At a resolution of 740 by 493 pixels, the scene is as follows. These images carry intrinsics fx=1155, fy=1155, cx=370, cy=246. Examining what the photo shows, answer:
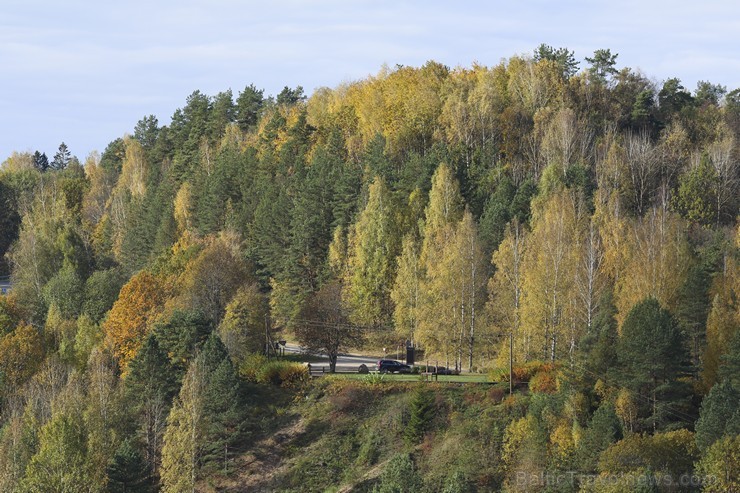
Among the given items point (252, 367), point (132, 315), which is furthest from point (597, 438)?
point (132, 315)

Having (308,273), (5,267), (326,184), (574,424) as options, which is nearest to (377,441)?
(574,424)

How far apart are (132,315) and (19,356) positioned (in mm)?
8261

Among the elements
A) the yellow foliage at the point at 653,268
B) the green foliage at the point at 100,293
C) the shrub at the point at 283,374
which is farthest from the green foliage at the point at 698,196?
the green foliage at the point at 100,293

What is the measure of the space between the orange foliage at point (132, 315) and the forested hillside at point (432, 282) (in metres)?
0.17

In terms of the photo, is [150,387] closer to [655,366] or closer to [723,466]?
[655,366]

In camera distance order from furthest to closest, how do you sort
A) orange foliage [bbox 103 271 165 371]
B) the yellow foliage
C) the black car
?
1. orange foliage [bbox 103 271 165 371]
2. the black car
3. the yellow foliage

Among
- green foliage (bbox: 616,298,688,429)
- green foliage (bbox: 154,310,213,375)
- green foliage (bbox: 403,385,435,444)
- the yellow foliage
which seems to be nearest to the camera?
green foliage (bbox: 616,298,688,429)

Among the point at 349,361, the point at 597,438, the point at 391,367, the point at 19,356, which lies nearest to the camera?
the point at 597,438

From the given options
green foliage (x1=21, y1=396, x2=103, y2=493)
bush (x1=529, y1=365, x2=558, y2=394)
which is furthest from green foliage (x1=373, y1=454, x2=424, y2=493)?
green foliage (x1=21, y1=396, x2=103, y2=493)

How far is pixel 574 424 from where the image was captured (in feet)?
181

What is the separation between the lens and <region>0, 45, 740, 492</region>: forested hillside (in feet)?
187

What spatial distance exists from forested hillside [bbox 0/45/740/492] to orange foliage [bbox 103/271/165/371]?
0.17 m

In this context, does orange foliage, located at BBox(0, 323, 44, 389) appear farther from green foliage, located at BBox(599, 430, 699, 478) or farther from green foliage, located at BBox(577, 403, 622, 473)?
green foliage, located at BBox(599, 430, 699, 478)

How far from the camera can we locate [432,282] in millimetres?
74750
